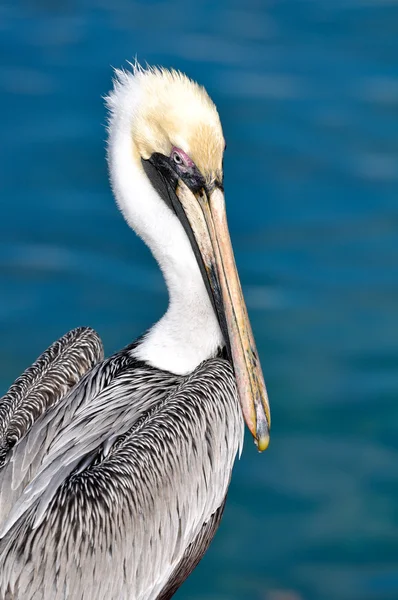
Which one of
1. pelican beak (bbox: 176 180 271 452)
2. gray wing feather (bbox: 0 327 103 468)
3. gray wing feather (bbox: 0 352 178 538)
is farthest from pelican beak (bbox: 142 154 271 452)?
gray wing feather (bbox: 0 327 103 468)

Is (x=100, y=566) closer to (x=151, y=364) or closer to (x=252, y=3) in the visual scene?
(x=151, y=364)

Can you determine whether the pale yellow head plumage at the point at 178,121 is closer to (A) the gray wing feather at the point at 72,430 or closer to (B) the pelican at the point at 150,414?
(B) the pelican at the point at 150,414

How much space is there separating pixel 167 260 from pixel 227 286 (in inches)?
11.2

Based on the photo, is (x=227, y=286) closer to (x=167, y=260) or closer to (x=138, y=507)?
(x=167, y=260)

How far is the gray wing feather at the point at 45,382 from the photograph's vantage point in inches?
171

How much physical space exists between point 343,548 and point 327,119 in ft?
11.2

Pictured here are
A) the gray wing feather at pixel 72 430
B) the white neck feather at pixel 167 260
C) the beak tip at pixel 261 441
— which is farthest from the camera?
the white neck feather at pixel 167 260

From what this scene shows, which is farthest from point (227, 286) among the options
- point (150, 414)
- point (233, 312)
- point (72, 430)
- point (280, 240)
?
point (280, 240)

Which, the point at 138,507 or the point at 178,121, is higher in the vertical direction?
the point at 178,121

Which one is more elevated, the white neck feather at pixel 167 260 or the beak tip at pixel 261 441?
the white neck feather at pixel 167 260

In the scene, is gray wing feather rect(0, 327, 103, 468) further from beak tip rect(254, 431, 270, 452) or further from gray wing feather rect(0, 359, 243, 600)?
beak tip rect(254, 431, 270, 452)

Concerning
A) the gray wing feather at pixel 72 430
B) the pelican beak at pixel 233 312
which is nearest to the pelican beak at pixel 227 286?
the pelican beak at pixel 233 312

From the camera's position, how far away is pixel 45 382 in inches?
178

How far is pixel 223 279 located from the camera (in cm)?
412
